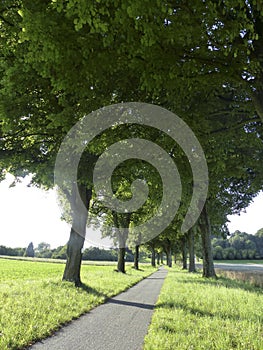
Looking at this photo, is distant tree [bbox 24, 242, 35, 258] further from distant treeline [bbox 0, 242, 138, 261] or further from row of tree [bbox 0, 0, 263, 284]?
row of tree [bbox 0, 0, 263, 284]

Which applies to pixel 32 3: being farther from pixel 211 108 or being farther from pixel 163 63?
pixel 211 108

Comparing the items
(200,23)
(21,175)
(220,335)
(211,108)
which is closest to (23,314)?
(220,335)

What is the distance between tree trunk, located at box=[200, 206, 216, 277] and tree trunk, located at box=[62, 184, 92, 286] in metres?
11.4

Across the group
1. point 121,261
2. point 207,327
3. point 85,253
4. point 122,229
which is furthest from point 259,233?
point 207,327

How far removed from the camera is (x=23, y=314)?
274 inches

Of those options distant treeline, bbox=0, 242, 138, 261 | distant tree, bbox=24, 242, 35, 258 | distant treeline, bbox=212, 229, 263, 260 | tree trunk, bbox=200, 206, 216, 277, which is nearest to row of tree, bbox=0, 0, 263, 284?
tree trunk, bbox=200, 206, 216, 277

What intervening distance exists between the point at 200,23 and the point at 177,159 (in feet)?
23.5

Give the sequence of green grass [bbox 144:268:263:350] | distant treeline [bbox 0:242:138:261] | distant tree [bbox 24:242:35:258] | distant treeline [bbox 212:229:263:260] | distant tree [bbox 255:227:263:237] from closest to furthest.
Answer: green grass [bbox 144:268:263:350] → distant treeline [bbox 212:229:263:260] → distant treeline [bbox 0:242:138:261] → distant tree [bbox 24:242:35:258] → distant tree [bbox 255:227:263:237]

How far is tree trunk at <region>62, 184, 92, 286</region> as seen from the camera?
14.3 meters

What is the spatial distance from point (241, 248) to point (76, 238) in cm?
10254

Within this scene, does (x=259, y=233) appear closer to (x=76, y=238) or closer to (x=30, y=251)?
(x=30, y=251)

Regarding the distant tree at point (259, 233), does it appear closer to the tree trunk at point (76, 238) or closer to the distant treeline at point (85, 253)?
the distant treeline at point (85, 253)

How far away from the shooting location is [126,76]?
7.52 metres

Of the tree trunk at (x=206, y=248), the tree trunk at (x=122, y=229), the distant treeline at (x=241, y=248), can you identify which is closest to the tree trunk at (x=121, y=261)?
the tree trunk at (x=122, y=229)
